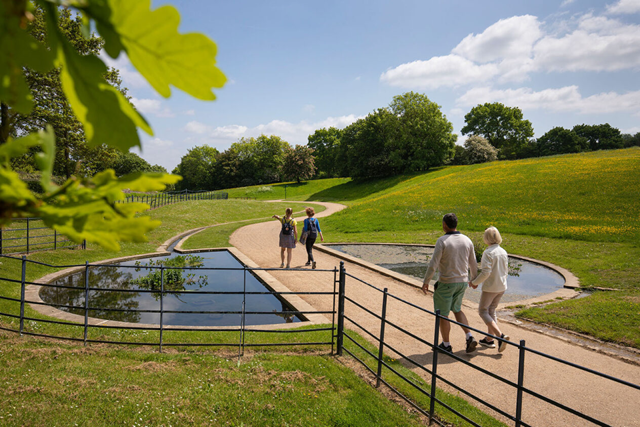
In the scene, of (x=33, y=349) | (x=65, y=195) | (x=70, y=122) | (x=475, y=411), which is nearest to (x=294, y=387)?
(x=475, y=411)

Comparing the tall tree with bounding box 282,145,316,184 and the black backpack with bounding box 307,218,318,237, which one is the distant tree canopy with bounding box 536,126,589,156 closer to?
the tall tree with bounding box 282,145,316,184

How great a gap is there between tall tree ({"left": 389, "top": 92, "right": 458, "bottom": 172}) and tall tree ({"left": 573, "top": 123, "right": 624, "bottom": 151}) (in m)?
41.7

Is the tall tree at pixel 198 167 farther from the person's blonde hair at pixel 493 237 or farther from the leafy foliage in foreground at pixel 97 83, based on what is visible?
the leafy foliage in foreground at pixel 97 83

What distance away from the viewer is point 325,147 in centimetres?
8069

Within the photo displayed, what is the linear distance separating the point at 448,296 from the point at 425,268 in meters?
6.82

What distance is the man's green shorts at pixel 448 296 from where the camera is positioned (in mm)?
5551

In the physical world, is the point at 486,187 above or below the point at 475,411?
above

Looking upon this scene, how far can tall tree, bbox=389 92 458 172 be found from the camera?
45.5m

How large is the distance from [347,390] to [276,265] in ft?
25.1

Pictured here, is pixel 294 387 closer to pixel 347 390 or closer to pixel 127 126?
pixel 347 390

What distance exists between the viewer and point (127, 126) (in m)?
0.51

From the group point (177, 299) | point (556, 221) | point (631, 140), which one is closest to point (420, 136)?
point (556, 221)

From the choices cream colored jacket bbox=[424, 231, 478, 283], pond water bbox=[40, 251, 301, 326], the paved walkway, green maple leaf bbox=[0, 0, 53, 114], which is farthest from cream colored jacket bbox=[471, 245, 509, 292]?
green maple leaf bbox=[0, 0, 53, 114]

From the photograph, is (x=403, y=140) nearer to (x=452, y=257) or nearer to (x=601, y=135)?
(x=452, y=257)
